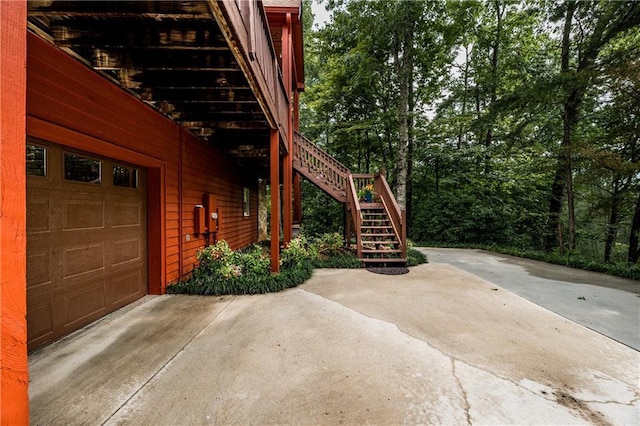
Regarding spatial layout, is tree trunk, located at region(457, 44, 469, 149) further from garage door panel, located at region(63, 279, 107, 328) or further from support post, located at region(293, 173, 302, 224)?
garage door panel, located at region(63, 279, 107, 328)

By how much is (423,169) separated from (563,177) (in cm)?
543

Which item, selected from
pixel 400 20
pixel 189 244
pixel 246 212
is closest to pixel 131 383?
pixel 189 244

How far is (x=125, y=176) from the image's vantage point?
11.6 feet

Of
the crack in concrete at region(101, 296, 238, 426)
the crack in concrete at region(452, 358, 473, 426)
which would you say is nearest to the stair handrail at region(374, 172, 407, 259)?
the crack in concrete at region(452, 358, 473, 426)

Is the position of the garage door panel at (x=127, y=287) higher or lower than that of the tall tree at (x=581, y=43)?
lower

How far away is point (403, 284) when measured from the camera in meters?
4.53

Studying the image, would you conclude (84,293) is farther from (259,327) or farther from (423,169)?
(423,169)

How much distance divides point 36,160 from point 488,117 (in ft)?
30.3

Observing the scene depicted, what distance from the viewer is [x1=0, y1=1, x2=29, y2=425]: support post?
88cm

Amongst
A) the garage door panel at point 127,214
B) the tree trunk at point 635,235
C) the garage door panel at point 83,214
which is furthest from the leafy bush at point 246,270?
the tree trunk at point 635,235

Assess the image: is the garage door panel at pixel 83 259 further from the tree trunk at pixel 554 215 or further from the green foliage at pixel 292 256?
the tree trunk at pixel 554 215

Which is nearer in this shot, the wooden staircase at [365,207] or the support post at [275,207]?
the support post at [275,207]

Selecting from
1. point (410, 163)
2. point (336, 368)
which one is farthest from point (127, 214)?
point (410, 163)

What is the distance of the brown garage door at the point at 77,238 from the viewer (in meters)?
2.33
